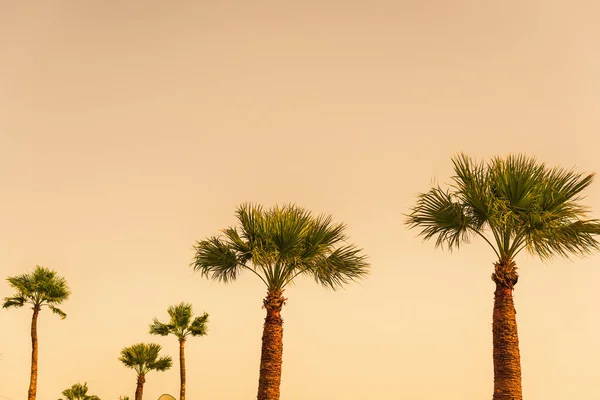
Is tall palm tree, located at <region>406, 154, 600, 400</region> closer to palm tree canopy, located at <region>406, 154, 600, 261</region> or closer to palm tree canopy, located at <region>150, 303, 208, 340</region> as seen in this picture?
palm tree canopy, located at <region>406, 154, 600, 261</region>

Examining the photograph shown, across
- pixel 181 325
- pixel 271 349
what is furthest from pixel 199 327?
pixel 271 349

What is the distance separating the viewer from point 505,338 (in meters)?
16.1

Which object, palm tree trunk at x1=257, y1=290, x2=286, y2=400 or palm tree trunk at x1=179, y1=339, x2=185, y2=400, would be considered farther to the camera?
palm tree trunk at x1=179, y1=339, x2=185, y2=400

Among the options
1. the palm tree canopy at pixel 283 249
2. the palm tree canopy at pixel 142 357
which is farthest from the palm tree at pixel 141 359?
the palm tree canopy at pixel 283 249

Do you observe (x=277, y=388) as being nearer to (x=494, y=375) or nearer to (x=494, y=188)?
(x=494, y=375)

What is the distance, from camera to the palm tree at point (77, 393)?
43656 mm

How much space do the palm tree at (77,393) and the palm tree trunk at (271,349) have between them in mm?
29250

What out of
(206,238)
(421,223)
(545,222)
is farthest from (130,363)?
(545,222)

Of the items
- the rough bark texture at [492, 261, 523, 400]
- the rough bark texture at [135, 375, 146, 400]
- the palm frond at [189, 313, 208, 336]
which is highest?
the palm frond at [189, 313, 208, 336]

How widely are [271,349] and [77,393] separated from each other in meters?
30.1

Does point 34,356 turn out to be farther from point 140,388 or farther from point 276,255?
point 276,255

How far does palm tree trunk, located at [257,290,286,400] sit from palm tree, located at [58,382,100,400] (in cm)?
2925

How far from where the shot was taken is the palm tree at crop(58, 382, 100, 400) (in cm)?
4366

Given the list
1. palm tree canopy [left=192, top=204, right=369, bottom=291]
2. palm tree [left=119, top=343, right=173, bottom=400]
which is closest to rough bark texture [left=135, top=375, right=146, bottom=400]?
palm tree [left=119, top=343, right=173, bottom=400]
